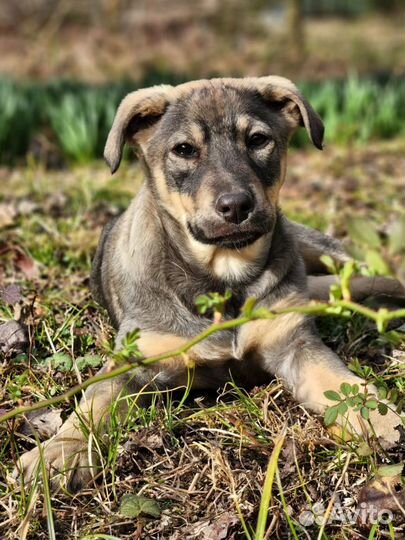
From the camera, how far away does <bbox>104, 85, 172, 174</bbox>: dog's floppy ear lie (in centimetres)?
325

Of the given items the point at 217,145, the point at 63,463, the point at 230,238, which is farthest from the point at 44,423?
the point at 217,145

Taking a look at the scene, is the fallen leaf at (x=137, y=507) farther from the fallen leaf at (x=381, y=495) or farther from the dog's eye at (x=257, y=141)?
the dog's eye at (x=257, y=141)

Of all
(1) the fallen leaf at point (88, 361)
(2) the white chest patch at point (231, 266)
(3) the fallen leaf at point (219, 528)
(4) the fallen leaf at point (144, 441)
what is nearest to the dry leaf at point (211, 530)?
(3) the fallen leaf at point (219, 528)

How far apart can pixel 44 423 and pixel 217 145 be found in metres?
1.32

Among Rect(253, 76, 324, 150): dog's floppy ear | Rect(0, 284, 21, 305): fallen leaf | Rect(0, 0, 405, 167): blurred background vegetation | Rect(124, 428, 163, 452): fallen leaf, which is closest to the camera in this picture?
Rect(124, 428, 163, 452): fallen leaf

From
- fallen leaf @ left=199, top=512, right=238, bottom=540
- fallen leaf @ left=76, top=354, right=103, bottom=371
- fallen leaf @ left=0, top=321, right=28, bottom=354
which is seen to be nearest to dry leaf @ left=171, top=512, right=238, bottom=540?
fallen leaf @ left=199, top=512, right=238, bottom=540

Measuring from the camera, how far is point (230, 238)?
3.05 metres

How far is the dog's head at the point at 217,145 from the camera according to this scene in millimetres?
3008

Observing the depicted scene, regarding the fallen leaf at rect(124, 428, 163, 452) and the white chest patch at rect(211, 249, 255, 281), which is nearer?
the fallen leaf at rect(124, 428, 163, 452)

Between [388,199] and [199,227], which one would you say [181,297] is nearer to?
[199,227]

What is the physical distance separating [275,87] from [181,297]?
1.06m

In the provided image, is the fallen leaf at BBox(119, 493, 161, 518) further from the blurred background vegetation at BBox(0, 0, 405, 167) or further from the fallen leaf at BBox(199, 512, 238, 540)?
the blurred background vegetation at BBox(0, 0, 405, 167)

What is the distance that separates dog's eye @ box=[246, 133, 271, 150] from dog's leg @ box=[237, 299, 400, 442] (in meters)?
0.68

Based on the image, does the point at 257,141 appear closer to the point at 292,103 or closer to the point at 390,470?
the point at 292,103
